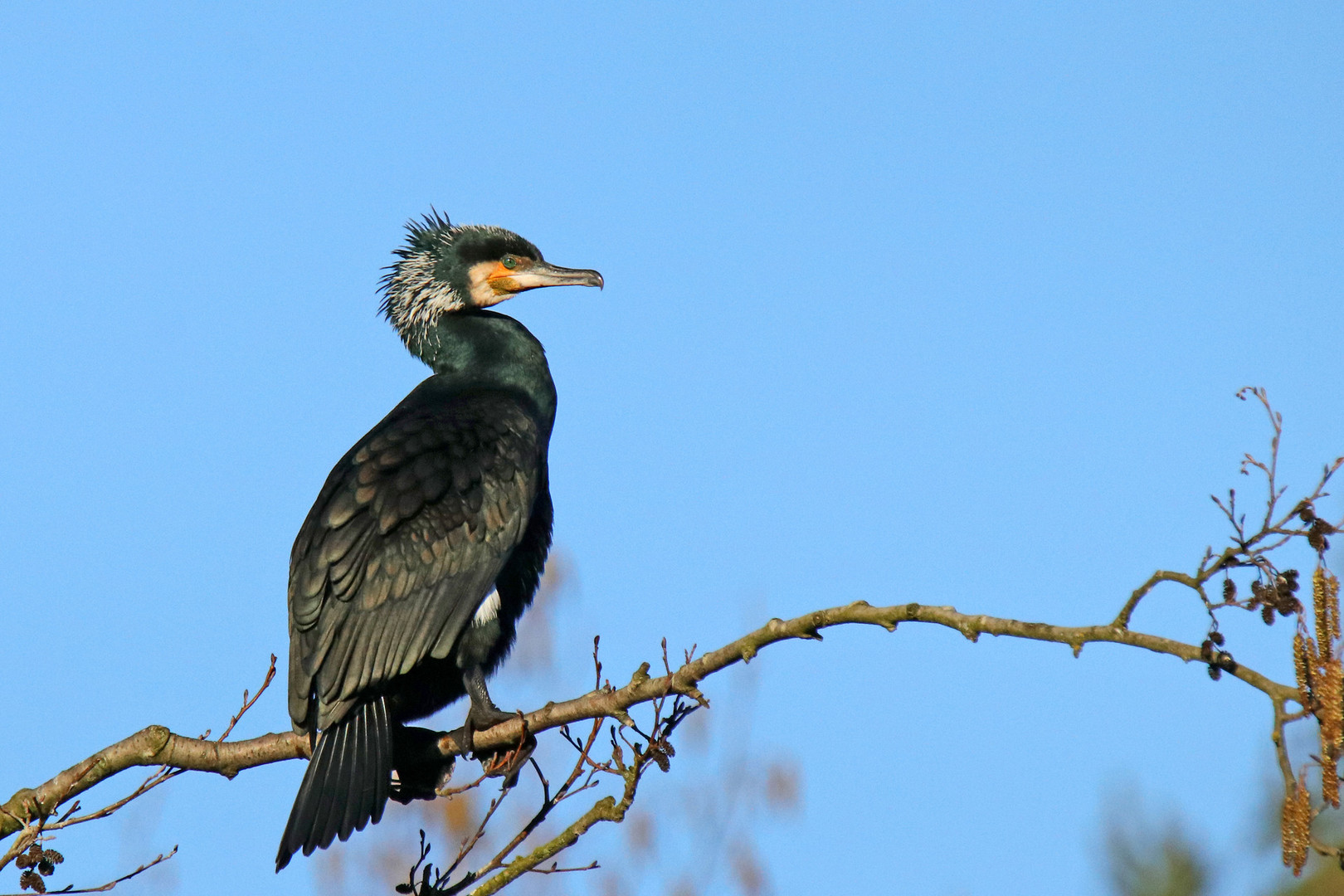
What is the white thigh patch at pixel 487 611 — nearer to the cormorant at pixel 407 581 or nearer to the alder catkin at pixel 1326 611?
the cormorant at pixel 407 581

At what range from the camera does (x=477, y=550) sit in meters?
4.60

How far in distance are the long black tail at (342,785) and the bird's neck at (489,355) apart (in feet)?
5.11

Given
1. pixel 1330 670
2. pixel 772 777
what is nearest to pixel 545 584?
pixel 772 777

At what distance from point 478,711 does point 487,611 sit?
0.46 meters

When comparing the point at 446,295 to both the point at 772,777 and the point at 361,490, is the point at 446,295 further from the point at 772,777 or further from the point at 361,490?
the point at 772,777

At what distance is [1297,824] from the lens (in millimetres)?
2039

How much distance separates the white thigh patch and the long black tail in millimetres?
510

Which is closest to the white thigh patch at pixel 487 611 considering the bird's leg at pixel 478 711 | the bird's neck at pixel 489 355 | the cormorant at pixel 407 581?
the cormorant at pixel 407 581

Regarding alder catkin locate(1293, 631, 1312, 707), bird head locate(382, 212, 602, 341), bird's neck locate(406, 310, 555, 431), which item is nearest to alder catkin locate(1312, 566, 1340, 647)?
alder catkin locate(1293, 631, 1312, 707)

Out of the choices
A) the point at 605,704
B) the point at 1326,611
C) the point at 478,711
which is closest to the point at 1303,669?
the point at 1326,611

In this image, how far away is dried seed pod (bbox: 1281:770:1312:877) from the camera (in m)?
2.03

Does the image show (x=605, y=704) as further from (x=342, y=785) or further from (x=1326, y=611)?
Answer: (x=1326, y=611)

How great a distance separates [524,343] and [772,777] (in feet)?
15.7

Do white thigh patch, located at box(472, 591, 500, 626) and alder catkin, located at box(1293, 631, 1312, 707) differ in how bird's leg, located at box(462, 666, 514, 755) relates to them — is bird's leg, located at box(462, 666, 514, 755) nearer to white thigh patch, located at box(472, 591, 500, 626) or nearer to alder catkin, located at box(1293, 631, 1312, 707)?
white thigh patch, located at box(472, 591, 500, 626)
